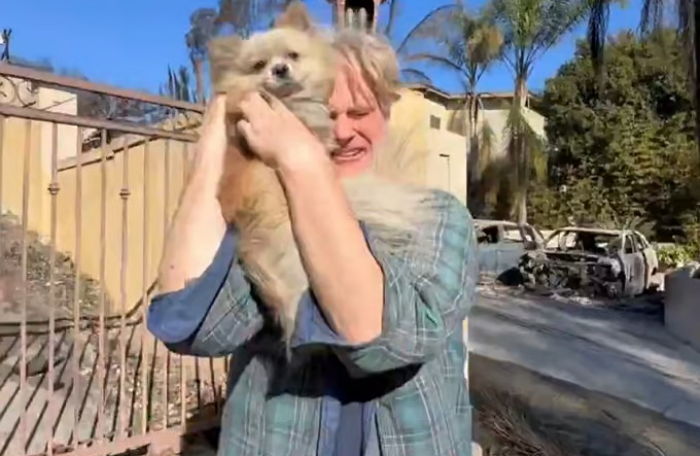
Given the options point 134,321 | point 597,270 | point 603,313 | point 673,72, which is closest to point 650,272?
point 597,270

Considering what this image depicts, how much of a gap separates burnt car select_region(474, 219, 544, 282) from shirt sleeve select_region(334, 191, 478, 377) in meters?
14.1

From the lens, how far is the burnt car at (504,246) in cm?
1579

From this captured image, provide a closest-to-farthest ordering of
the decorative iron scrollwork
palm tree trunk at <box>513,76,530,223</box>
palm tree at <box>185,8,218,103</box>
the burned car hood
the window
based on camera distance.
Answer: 1. palm tree at <box>185,8,218,103</box>
2. the decorative iron scrollwork
3. the burned car hood
4. the window
5. palm tree trunk at <box>513,76,530,223</box>

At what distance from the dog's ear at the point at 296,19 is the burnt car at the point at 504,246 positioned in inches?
557

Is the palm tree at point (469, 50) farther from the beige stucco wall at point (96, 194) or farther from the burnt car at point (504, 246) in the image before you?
the beige stucco wall at point (96, 194)

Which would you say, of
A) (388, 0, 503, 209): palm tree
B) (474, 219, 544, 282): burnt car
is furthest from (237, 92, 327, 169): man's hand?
(388, 0, 503, 209): palm tree

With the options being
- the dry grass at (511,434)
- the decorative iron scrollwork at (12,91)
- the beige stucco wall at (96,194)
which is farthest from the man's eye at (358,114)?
the dry grass at (511,434)

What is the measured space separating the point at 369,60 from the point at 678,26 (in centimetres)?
763

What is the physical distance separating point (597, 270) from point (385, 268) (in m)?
14.2

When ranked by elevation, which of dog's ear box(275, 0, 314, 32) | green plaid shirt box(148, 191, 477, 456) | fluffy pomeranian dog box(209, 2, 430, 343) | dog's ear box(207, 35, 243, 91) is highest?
dog's ear box(275, 0, 314, 32)

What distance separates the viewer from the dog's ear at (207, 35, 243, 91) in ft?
3.52

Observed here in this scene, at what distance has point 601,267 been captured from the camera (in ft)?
47.2

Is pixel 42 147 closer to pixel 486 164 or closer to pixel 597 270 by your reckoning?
pixel 597 270

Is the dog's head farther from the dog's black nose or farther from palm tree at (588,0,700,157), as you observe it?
palm tree at (588,0,700,157)
